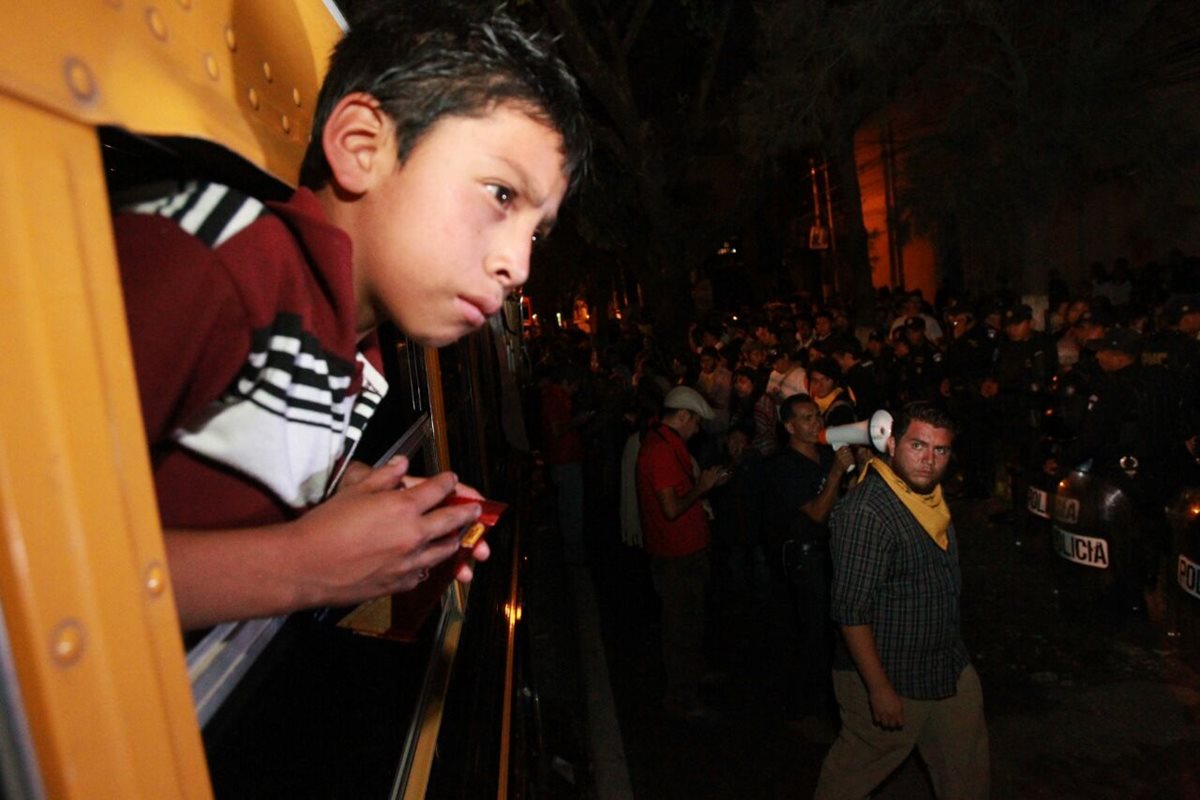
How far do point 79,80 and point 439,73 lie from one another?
1.59ft

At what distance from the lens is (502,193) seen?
3.61 ft

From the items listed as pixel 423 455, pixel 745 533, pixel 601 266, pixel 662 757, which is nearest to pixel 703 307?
pixel 601 266

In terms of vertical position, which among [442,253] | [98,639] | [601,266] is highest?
[601,266]

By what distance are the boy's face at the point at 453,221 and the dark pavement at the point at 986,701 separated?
12.3 ft

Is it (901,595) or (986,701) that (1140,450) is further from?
(901,595)

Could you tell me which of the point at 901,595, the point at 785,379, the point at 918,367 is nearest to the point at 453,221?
the point at 901,595

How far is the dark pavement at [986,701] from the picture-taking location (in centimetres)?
454

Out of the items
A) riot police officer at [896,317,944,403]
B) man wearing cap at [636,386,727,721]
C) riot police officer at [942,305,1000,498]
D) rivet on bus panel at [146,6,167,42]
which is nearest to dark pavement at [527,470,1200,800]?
man wearing cap at [636,386,727,721]

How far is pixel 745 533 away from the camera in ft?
23.3

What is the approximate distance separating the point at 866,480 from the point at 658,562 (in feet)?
7.06

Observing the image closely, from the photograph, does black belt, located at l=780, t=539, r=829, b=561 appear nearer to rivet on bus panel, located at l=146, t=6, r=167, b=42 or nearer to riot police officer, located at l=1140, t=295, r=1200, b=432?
riot police officer, located at l=1140, t=295, r=1200, b=432

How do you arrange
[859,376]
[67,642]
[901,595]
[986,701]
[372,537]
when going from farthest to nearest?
1. [859,376]
2. [986,701]
3. [901,595]
4. [372,537]
5. [67,642]

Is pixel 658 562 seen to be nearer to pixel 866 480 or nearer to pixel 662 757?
pixel 662 757

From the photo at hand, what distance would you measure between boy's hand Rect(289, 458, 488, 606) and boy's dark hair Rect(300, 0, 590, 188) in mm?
411
